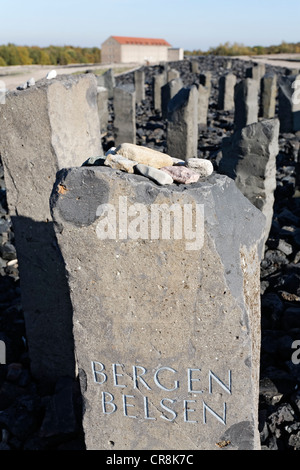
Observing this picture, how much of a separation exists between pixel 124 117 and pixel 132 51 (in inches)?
1791

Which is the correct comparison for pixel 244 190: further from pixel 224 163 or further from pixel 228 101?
pixel 228 101

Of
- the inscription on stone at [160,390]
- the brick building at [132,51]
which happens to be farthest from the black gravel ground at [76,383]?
the brick building at [132,51]

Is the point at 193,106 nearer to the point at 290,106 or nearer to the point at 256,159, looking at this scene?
the point at 256,159

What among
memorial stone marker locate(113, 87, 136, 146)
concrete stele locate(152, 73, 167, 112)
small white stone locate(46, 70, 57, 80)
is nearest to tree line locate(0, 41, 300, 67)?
concrete stele locate(152, 73, 167, 112)

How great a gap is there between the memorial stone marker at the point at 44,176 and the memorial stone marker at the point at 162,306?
0.92 m

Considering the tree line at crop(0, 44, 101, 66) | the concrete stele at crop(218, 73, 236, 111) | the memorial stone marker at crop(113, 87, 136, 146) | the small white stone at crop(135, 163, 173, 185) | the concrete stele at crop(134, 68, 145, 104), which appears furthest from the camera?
the tree line at crop(0, 44, 101, 66)

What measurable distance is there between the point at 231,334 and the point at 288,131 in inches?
416

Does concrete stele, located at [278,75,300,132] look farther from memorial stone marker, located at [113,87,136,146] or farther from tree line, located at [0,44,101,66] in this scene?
tree line, located at [0,44,101,66]

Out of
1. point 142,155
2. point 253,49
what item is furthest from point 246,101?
point 253,49

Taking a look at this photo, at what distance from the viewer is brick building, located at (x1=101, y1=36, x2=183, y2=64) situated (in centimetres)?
5169

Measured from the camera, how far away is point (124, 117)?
34.4 ft

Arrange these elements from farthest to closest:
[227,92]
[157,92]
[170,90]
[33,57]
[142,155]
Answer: [33,57] < [157,92] < [227,92] < [170,90] < [142,155]

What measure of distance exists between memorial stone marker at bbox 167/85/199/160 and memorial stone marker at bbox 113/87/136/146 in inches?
101

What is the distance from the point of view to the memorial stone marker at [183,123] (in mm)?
7609
